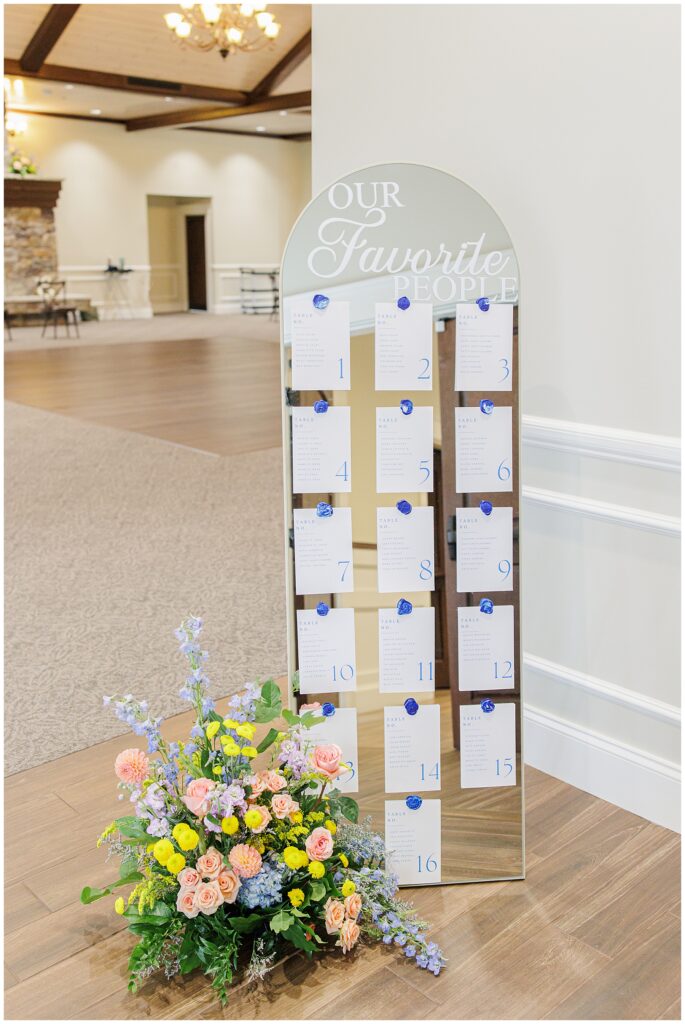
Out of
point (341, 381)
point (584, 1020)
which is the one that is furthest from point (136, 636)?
point (584, 1020)

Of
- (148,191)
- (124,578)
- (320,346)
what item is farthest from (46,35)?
(320,346)

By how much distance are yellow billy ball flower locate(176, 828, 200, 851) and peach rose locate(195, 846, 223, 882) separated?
3 cm

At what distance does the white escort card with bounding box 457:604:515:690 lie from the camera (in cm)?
205

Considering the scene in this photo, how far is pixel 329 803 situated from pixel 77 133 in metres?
17.2

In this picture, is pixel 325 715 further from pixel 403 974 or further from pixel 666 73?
pixel 666 73

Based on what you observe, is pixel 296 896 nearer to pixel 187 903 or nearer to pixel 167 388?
pixel 187 903

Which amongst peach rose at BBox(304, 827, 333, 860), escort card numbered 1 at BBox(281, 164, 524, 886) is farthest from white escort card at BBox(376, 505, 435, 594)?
peach rose at BBox(304, 827, 333, 860)

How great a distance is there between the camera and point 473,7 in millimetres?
2338

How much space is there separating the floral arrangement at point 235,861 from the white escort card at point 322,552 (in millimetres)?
234

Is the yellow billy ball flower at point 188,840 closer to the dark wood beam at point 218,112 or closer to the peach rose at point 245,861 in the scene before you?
the peach rose at point 245,861

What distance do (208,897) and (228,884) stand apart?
45 mm

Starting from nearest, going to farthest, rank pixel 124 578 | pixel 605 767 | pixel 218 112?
pixel 605 767, pixel 124 578, pixel 218 112

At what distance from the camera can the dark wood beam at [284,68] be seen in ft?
44.5

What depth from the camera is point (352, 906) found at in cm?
182
